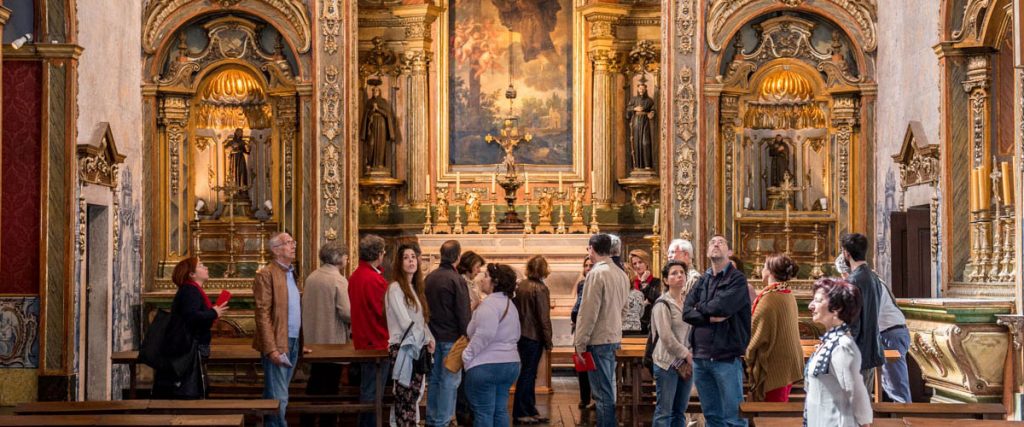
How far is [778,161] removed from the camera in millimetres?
17328

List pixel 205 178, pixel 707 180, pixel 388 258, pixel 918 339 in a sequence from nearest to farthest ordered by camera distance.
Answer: pixel 918 339 < pixel 707 180 < pixel 205 178 < pixel 388 258

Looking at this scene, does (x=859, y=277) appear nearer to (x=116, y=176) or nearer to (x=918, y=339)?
(x=918, y=339)

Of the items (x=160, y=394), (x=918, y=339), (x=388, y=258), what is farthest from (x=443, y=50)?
(x=160, y=394)

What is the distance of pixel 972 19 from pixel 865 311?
6.06m

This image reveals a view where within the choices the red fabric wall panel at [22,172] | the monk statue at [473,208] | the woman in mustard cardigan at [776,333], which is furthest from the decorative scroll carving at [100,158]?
the woman in mustard cardigan at [776,333]

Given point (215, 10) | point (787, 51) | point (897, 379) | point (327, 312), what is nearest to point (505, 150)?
point (787, 51)

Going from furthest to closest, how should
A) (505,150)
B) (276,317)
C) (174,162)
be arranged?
(505,150) → (174,162) → (276,317)

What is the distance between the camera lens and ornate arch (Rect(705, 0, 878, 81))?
16.3 metres

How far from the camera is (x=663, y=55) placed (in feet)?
54.2

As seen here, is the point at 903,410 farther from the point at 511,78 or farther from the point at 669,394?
the point at 511,78

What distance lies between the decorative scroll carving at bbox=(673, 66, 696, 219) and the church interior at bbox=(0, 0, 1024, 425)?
0.02 metres

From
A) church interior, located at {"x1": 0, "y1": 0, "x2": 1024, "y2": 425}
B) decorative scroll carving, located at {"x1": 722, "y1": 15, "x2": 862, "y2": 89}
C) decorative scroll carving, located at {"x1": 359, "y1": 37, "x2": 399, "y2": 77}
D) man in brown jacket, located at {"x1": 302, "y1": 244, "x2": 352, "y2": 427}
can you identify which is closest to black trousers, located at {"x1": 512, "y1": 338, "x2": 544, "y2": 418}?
man in brown jacket, located at {"x1": 302, "y1": 244, "x2": 352, "y2": 427}

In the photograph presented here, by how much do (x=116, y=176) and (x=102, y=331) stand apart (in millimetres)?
1588

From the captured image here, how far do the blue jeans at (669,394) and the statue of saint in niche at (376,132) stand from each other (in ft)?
32.3
